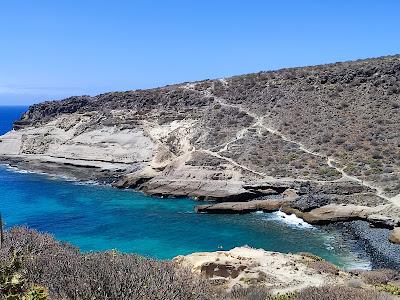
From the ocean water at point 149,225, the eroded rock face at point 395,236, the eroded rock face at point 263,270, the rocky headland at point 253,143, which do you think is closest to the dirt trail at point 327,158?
the rocky headland at point 253,143

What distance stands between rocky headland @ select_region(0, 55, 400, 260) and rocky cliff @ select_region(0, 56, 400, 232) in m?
0.14

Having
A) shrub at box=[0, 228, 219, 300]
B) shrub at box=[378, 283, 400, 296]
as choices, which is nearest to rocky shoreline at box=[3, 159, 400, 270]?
shrub at box=[378, 283, 400, 296]

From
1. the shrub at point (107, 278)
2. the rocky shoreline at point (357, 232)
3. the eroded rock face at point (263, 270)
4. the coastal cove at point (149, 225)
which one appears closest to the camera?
the shrub at point (107, 278)

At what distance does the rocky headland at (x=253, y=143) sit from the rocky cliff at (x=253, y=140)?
0.14m

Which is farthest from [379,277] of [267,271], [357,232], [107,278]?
[107,278]

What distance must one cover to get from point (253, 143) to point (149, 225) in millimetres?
23115

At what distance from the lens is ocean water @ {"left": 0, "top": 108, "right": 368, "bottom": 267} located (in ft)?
119

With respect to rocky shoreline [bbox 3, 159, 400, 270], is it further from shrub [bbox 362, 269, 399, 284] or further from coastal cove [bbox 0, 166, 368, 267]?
shrub [bbox 362, 269, 399, 284]

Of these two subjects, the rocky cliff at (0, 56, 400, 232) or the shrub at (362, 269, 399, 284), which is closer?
the shrub at (362, 269, 399, 284)

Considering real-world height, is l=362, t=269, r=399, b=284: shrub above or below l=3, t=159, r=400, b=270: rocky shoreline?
above

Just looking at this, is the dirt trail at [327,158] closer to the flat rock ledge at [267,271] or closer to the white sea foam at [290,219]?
the white sea foam at [290,219]

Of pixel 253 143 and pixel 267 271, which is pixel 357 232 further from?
pixel 253 143

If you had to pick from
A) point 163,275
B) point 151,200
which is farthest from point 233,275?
point 151,200

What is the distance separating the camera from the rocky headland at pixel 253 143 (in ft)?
155
